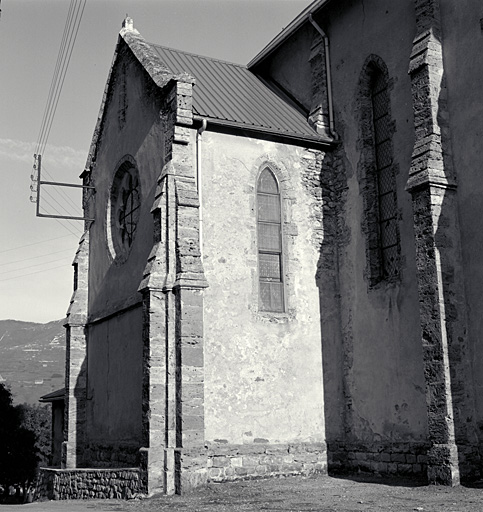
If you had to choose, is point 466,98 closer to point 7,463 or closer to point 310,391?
point 310,391

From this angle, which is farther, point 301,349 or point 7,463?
point 7,463

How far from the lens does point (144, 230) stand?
687 inches

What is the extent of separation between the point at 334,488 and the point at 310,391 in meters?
3.03

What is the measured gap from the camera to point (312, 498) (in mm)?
12250

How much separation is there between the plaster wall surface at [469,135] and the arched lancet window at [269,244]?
4.76m

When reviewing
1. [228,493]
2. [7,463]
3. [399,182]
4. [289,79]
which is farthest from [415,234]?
[7,463]

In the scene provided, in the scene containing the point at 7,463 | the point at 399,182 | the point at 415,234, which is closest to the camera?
the point at 415,234

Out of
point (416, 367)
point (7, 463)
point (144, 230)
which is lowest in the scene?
point (7, 463)

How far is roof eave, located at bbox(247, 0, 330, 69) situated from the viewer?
18.5 m

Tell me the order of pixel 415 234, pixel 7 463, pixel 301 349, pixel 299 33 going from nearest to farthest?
pixel 415 234 → pixel 301 349 → pixel 299 33 → pixel 7 463

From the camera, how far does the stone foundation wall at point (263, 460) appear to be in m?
14.8

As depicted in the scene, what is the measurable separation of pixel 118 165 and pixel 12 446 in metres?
18.6

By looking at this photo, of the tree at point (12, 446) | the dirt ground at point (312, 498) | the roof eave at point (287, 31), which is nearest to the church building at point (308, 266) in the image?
the roof eave at point (287, 31)

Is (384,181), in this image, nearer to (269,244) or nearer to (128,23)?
(269,244)
